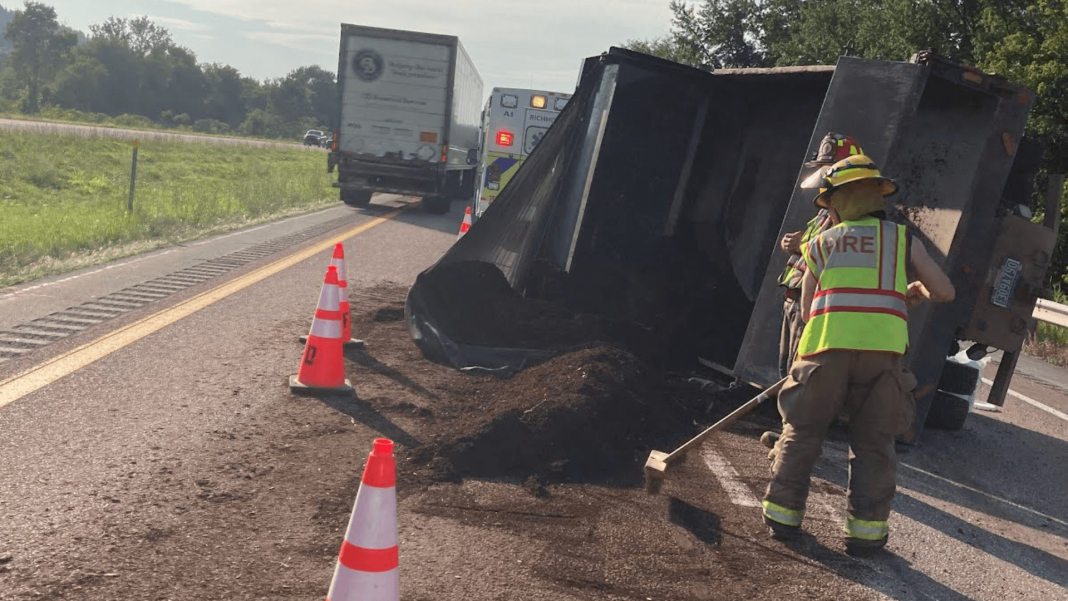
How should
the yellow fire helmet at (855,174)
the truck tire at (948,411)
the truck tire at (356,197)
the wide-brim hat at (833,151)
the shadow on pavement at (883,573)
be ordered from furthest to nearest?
the truck tire at (356,197) < the truck tire at (948,411) < the wide-brim hat at (833,151) < the yellow fire helmet at (855,174) < the shadow on pavement at (883,573)

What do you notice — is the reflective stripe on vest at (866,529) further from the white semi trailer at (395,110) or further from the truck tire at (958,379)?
the white semi trailer at (395,110)

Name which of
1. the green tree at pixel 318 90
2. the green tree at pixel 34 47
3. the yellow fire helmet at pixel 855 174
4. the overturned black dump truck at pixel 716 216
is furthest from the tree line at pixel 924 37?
the green tree at pixel 318 90

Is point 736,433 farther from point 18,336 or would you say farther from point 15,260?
point 15,260

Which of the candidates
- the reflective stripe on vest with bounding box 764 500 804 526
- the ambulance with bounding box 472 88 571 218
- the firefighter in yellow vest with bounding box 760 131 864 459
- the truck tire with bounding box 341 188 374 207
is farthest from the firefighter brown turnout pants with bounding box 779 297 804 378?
the truck tire with bounding box 341 188 374 207

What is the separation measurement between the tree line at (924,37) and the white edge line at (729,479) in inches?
159

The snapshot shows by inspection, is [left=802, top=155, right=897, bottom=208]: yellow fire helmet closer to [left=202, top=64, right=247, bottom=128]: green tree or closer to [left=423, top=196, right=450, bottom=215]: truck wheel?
[left=423, top=196, right=450, bottom=215]: truck wheel

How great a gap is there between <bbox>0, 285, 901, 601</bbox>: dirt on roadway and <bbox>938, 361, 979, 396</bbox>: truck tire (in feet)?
6.79

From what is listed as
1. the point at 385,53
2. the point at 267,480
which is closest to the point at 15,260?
the point at 267,480

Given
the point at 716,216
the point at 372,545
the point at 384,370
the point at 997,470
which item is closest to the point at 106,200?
the point at 716,216

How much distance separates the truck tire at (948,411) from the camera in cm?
749

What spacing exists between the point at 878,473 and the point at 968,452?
106 inches

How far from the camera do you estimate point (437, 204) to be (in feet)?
76.4

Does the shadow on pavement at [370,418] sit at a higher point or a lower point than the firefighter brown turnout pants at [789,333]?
lower

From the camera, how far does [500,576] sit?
402 centimetres
